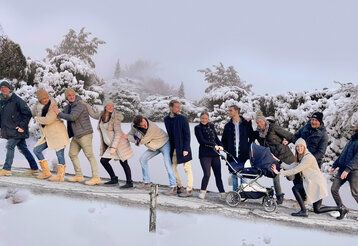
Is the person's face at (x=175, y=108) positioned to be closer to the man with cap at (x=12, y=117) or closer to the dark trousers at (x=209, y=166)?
the dark trousers at (x=209, y=166)

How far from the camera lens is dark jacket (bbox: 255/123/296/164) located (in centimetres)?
741

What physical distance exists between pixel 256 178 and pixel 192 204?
1.06 meters

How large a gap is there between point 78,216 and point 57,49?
22.8 metres

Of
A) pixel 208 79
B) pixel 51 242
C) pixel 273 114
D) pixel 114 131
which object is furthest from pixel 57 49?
pixel 51 242

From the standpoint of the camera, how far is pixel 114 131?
8.05 metres

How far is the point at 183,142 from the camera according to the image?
772 cm

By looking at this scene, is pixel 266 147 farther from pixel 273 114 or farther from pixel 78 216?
pixel 273 114

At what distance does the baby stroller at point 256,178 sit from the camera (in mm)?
7078

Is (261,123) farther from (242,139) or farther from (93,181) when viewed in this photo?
(93,181)

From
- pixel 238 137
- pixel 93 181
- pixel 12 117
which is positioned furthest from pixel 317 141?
pixel 12 117

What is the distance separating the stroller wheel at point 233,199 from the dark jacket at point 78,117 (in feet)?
8.74

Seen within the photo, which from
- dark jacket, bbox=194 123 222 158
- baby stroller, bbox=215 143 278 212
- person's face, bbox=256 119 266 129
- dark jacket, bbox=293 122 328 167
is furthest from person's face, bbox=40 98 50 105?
dark jacket, bbox=293 122 328 167

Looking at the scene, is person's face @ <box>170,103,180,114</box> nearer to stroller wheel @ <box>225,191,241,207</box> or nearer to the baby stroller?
the baby stroller

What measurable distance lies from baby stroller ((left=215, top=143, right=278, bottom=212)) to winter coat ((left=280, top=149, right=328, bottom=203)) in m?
0.40
